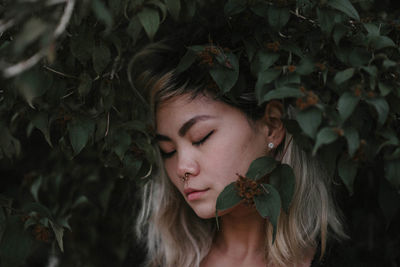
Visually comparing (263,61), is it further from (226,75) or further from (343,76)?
(343,76)

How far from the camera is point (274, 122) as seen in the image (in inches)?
72.0

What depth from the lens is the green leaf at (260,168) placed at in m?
1.49

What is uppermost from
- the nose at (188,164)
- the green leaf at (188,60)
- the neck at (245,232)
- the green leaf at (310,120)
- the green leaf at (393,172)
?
the green leaf at (188,60)

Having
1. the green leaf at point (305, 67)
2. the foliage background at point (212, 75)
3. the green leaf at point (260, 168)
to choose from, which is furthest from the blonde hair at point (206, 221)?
the green leaf at point (305, 67)

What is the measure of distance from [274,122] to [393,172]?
536 millimetres

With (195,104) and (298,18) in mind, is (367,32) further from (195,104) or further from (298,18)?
(195,104)

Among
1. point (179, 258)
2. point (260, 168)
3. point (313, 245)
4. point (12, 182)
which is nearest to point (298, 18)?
point (260, 168)

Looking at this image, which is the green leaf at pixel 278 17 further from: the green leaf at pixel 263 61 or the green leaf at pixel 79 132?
the green leaf at pixel 79 132

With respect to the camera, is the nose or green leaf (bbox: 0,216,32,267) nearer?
green leaf (bbox: 0,216,32,267)

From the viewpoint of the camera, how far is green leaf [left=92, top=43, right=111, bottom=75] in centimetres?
155

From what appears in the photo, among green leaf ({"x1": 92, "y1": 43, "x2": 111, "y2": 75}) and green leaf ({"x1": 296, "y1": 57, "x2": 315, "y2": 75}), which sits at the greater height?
green leaf ({"x1": 92, "y1": 43, "x2": 111, "y2": 75})

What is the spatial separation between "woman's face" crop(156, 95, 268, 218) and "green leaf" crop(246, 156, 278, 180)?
21 centimetres

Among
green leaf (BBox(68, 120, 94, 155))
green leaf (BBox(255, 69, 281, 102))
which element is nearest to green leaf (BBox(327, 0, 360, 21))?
green leaf (BBox(255, 69, 281, 102))

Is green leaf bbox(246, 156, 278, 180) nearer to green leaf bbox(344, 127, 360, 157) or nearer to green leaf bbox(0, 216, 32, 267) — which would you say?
green leaf bbox(344, 127, 360, 157)
